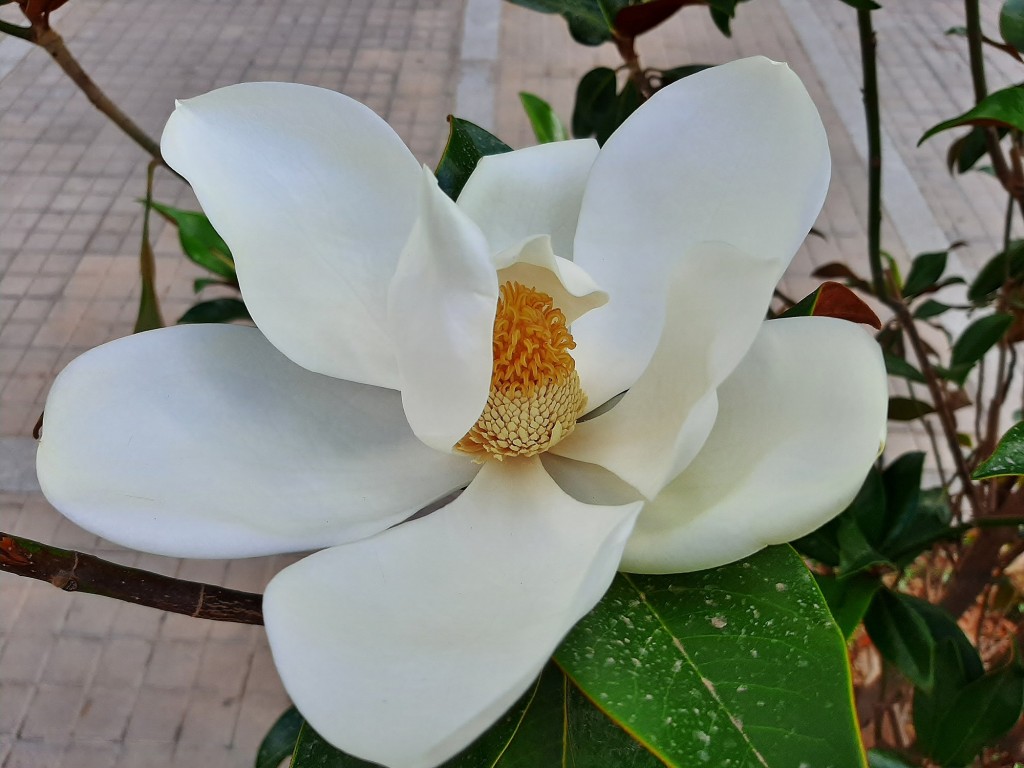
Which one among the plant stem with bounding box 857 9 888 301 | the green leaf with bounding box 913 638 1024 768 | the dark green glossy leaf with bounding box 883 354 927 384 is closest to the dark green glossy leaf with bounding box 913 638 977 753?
the green leaf with bounding box 913 638 1024 768

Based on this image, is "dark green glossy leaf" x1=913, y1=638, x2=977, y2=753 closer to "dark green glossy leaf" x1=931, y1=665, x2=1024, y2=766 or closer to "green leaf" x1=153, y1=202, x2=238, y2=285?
"dark green glossy leaf" x1=931, y1=665, x2=1024, y2=766

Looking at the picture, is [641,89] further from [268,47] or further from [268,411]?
[268,47]

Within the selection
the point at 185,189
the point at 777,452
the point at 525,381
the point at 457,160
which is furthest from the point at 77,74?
the point at 185,189

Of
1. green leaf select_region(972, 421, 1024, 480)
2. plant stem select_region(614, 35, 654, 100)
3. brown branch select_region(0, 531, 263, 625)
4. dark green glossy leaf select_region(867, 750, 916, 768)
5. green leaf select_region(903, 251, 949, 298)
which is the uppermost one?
green leaf select_region(972, 421, 1024, 480)

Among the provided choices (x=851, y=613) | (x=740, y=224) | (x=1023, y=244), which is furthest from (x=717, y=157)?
(x=1023, y=244)

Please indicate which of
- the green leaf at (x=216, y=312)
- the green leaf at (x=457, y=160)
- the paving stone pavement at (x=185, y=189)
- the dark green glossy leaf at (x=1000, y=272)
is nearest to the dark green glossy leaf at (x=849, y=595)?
the green leaf at (x=457, y=160)

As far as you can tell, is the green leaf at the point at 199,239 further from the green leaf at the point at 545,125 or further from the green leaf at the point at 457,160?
the green leaf at the point at 457,160
